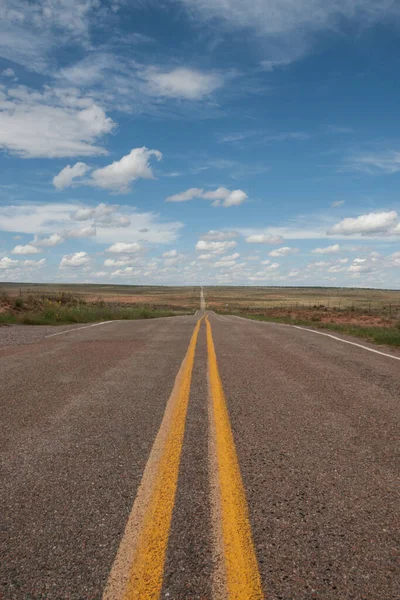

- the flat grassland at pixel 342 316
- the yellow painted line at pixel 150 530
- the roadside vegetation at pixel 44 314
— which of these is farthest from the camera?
the roadside vegetation at pixel 44 314

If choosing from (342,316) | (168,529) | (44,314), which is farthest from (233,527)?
(342,316)

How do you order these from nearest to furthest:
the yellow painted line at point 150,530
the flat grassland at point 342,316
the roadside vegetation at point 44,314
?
the yellow painted line at point 150,530 → the flat grassland at point 342,316 → the roadside vegetation at point 44,314

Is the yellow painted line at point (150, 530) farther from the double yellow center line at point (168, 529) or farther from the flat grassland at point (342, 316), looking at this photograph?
the flat grassland at point (342, 316)

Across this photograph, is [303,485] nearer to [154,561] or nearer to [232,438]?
[232,438]

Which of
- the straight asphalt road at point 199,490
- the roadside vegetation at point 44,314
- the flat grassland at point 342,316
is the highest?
the roadside vegetation at point 44,314

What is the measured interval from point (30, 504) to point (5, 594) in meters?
0.77

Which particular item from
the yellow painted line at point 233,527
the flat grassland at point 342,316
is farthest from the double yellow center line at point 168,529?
the flat grassland at point 342,316

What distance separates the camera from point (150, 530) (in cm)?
232

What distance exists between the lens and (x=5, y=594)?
1.87m

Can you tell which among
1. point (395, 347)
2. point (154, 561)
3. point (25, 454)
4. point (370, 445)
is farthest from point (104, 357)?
point (395, 347)

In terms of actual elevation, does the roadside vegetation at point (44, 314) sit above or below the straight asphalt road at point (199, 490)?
above

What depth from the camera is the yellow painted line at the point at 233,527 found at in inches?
74.9

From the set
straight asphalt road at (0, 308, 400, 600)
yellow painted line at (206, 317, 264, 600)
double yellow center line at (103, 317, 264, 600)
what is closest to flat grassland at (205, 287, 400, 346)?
straight asphalt road at (0, 308, 400, 600)

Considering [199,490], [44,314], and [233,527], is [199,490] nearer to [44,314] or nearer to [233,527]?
[233,527]
